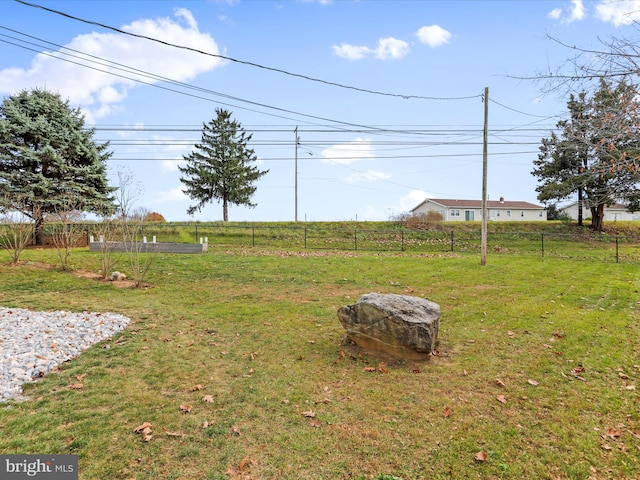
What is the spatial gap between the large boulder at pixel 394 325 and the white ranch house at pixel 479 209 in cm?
3722

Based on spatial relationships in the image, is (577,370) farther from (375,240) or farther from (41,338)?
(375,240)

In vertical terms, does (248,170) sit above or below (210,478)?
→ above

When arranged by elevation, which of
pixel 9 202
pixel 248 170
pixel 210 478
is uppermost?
pixel 248 170

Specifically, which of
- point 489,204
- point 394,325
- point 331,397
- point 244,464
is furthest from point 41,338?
point 489,204

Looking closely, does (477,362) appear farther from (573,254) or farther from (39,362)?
(573,254)

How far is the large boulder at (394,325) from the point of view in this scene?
489 cm

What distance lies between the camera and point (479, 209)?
136 feet

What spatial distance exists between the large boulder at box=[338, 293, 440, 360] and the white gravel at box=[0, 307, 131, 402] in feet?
13.6

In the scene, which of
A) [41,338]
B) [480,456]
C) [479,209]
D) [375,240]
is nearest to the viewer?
[480,456]

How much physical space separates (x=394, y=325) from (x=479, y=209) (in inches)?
1605

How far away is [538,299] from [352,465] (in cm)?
740

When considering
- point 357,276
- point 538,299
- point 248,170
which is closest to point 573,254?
point 538,299

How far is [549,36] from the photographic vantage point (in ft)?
12.6

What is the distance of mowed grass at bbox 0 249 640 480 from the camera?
2957 millimetres
